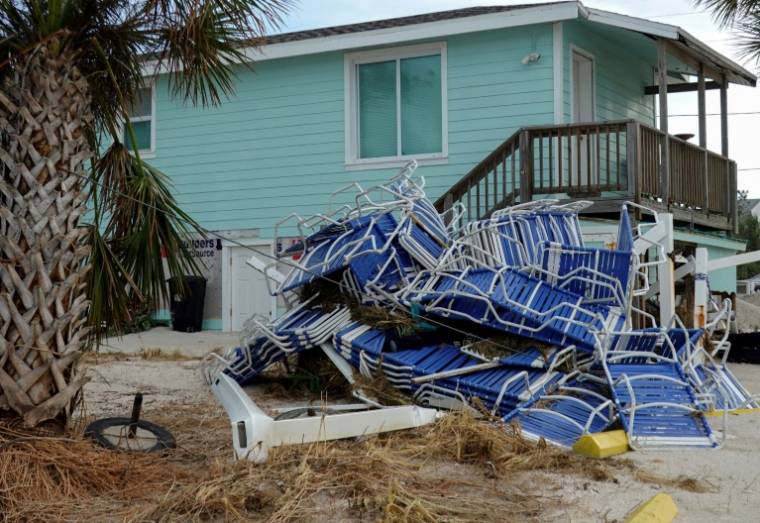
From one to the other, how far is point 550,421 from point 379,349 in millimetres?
1697

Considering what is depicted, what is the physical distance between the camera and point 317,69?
49.6 feet

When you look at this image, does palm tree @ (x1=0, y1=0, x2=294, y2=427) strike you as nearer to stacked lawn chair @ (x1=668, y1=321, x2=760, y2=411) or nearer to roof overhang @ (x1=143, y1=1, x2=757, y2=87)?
stacked lawn chair @ (x1=668, y1=321, x2=760, y2=411)

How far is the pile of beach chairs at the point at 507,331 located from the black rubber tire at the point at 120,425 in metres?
1.74

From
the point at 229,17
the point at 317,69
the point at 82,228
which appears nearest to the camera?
the point at 82,228

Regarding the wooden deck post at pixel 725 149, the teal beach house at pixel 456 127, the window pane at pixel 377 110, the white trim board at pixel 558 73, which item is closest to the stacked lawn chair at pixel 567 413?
the teal beach house at pixel 456 127

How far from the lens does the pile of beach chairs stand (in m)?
5.83

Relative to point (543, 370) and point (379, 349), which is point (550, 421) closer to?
point (543, 370)

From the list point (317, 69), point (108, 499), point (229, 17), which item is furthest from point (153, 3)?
point (317, 69)

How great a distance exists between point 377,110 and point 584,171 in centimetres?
363

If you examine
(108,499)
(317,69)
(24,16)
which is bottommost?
(108,499)

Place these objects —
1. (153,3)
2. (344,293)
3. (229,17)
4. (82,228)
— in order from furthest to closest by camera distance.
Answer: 1. (344,293)
2. (229,17)
3. (153,3)
4. (82,228)

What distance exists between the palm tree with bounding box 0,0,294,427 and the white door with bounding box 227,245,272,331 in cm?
992

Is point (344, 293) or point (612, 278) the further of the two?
point (344, 293)

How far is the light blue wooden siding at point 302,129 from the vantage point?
13.6 metres
